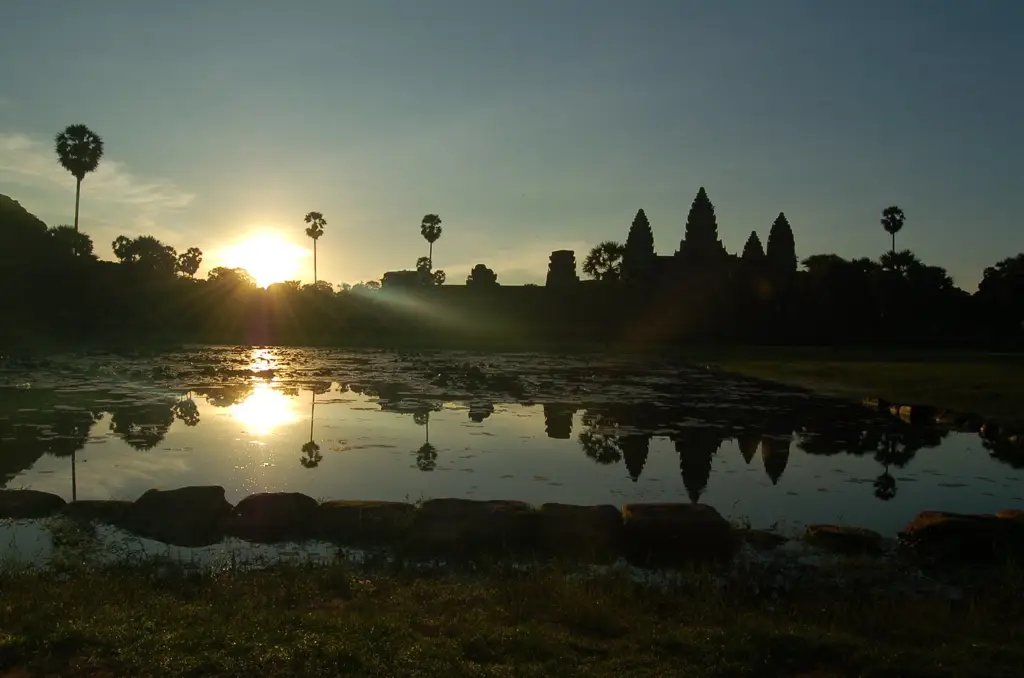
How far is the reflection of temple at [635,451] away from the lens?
12031 mm

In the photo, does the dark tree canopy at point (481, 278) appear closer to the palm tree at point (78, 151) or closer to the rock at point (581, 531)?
the palm tree at point (78, 151)

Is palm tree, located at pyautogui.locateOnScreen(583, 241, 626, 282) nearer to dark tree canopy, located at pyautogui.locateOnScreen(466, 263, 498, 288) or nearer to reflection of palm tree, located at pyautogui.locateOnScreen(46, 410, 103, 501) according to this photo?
dark tree canopy, located at pyautogui.locateOnScreen(466, 263, 498, 288)

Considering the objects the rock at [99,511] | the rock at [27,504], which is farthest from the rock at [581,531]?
the rock at [27,504]

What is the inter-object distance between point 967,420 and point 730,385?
9.00m

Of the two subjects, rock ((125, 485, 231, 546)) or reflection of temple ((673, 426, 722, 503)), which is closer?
rock ((125, 485, 231, 546))

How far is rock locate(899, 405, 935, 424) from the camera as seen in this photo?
18.4 m

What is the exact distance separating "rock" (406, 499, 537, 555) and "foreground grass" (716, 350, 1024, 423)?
47.6 ft

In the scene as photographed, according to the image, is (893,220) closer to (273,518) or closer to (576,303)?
(576,303)

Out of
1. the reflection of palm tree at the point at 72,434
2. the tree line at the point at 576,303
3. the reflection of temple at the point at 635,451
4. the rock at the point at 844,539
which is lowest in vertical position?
the rock at the point at 844,539

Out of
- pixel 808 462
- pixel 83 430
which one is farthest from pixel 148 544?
pixel 808 462

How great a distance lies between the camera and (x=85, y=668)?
Answer: 4.27 meters

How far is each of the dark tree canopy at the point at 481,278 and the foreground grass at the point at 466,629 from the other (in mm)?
71523

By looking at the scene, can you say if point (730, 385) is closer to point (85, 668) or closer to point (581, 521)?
point (581, 521)

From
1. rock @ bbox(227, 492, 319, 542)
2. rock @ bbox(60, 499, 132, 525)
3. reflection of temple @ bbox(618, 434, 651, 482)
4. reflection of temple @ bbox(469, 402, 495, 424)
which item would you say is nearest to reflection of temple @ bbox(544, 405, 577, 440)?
reflection of temple @ bbox(618, 434, 651, 482)
